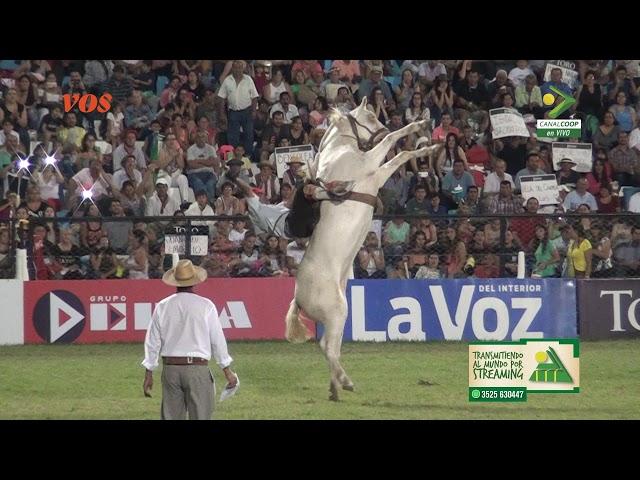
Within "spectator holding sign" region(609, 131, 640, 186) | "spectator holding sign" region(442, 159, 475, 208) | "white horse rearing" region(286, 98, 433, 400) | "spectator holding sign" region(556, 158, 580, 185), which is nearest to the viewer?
"white horse rearing" region(286, 98, 433, 400)

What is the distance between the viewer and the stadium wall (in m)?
15.5

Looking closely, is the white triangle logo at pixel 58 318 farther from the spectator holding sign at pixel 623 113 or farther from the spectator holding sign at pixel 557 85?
the spectator holding sign at pixel 623 113

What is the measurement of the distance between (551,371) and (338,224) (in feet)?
7.88

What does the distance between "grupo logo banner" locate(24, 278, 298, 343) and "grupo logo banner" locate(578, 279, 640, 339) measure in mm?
3587

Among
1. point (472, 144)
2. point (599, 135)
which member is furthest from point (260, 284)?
point (599, 135)

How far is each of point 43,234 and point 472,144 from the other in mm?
5976

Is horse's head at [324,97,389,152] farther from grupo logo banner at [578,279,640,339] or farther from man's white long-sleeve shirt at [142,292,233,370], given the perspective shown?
grupo logo banner at [578,279,640,339]

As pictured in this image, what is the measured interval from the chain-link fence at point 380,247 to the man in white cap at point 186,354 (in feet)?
21.7

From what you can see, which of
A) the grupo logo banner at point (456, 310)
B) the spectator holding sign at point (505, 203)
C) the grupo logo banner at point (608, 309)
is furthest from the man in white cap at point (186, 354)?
the spectator holding sign at point (505, 203)

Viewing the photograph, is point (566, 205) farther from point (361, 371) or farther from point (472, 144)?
point (361, 371)

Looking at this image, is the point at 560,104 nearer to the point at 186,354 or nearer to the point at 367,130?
the point at 367,130

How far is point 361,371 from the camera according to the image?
13.1 m

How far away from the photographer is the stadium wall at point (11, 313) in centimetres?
1548

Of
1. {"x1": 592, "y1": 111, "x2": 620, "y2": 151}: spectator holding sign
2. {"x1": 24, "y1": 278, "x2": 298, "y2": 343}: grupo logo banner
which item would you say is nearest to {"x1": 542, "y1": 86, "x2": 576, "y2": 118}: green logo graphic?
{"x1": 592, "y1": 111, "x2": 620, "y2": 151}: spectator holding sign
